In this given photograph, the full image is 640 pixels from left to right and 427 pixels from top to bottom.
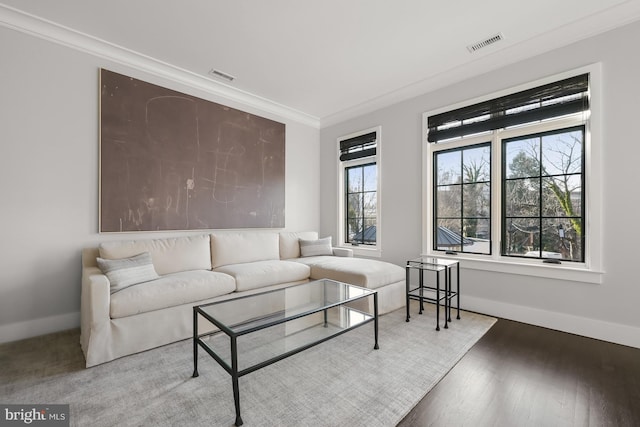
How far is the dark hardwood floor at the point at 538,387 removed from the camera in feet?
4.88

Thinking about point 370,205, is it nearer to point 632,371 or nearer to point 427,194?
point 427,194

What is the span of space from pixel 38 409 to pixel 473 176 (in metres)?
4.08

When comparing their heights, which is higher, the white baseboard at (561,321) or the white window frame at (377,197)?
the white window frame at (377,197)

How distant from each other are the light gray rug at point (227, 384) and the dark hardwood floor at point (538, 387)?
124 millimetres

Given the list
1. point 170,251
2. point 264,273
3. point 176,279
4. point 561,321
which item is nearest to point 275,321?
point 176,279

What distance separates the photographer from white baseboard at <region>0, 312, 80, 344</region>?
237cm

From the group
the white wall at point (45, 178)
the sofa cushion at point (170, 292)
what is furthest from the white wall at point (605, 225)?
the white wall at point (45, 178)

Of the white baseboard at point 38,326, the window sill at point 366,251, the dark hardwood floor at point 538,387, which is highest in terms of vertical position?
the window sill at point 366,251

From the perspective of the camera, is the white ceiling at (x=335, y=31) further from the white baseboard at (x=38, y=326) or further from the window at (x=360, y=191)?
the white baseboard at (x=38, y=326)

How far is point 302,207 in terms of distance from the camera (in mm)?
4742

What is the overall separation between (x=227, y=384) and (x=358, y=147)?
3.64 m

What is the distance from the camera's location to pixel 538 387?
5.77ft

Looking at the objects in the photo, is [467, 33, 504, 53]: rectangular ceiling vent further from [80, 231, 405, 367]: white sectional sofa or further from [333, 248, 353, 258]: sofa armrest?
[333, 248, 353, 258]: sofa armrest

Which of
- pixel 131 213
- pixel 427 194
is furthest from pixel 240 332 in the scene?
pixel 427 194
